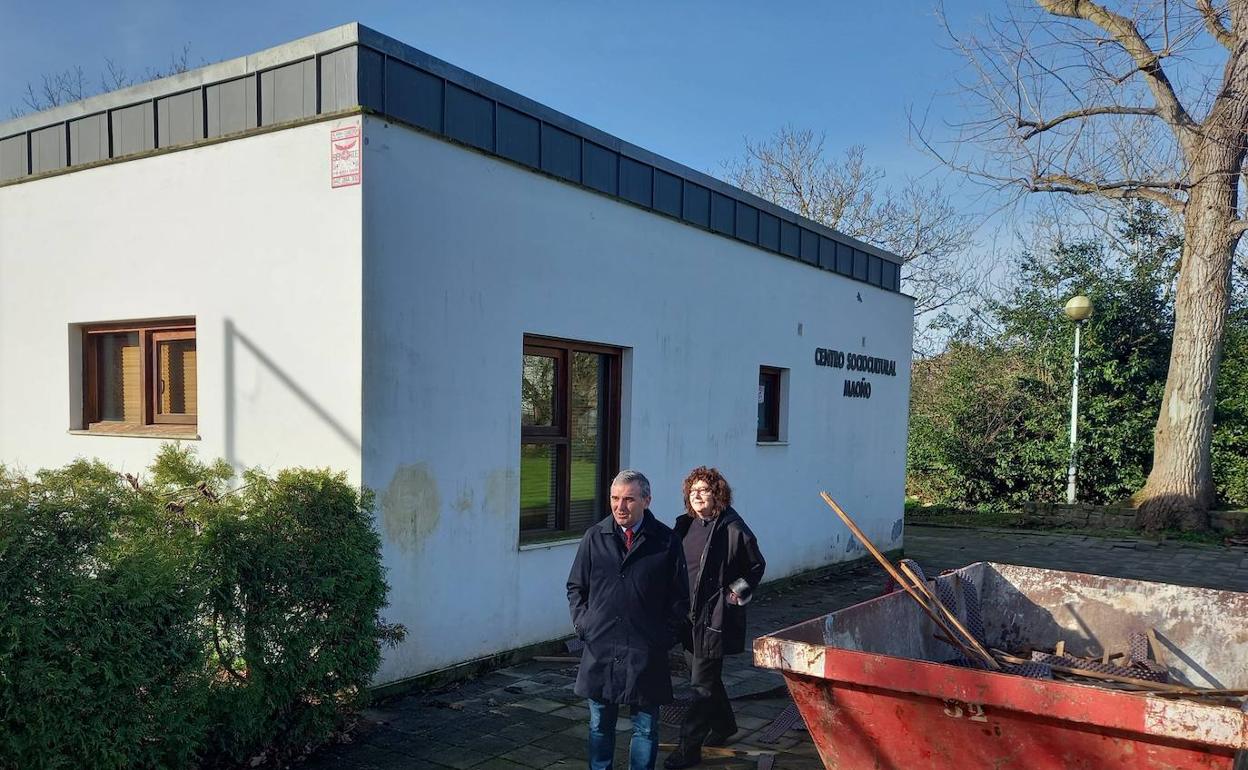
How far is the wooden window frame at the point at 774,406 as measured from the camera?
10.1m

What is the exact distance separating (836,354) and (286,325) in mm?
7247

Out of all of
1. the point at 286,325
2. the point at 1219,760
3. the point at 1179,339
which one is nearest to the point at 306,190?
the point at 286,325

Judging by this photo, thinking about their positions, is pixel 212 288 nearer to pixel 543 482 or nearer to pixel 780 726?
pixel 543 482

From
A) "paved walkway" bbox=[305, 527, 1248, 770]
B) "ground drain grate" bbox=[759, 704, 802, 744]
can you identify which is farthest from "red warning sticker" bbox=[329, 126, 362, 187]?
"ground drain grate" bbox=[759, 704, 802, 744]

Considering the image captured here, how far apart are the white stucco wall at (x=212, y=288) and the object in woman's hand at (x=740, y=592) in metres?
2.46

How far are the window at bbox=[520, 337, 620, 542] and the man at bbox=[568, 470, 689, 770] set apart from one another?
275 centimetres

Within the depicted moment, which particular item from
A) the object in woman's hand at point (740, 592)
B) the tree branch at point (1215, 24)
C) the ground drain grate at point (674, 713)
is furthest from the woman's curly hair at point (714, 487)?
the tree branch at point (1215, 24)

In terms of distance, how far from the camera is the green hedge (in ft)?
11.4

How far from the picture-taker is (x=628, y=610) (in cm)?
407

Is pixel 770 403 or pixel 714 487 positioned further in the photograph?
pixel 770 403

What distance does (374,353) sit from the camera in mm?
5570

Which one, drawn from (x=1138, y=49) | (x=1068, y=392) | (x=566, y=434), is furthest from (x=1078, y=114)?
(x=566, y=434)

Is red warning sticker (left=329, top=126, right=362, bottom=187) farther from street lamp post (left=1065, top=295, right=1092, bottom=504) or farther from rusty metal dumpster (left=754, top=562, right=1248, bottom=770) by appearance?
street lamp post (left=1065, top=295, right=1092, bottom=504)

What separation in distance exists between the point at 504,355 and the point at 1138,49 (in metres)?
12.9
